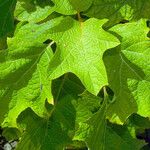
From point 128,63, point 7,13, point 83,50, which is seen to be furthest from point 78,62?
point 7,13

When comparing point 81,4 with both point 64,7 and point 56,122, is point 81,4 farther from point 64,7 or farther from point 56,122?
point 56,122

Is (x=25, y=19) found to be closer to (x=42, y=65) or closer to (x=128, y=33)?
(x=42, y=65)

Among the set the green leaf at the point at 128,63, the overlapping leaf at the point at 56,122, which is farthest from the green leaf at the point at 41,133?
the green leaf at the point at 128,63

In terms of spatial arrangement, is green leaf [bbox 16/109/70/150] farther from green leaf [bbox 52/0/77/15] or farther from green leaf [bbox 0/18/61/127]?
green leaf [bbox 52/0/77/15]

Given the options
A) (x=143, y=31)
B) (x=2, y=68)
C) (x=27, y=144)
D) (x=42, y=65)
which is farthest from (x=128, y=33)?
(x=27, y=144)

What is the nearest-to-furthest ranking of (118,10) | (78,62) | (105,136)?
(78,62) < (118,10) < (105,136)

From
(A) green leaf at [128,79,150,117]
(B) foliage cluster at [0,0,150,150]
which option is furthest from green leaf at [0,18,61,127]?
(A) green leaf at [128,79,150,117]
